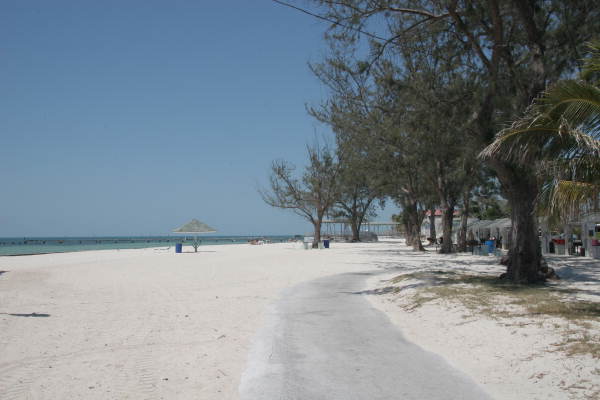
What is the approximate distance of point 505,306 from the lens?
9.04 m

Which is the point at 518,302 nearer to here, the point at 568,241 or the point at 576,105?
the point at 576,105

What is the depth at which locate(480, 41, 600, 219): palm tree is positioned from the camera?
667 centimetres

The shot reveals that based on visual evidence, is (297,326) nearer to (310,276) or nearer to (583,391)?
(583,391)

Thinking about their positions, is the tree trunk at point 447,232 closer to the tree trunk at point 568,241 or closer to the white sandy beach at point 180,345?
the tree trunk at point 568,241

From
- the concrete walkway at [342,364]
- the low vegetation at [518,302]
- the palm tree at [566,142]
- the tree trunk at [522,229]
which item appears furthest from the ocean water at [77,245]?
the palm tree at [566,142]

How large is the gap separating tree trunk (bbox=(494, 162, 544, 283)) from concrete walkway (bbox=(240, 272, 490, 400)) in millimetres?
5181

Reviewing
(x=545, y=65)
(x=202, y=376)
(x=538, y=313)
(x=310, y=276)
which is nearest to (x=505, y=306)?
(x=538, y=313)

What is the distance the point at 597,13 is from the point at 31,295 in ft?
53.7

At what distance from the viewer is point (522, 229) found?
13.0 m

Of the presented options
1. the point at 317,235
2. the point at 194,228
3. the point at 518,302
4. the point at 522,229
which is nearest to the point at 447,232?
the point at 317,235

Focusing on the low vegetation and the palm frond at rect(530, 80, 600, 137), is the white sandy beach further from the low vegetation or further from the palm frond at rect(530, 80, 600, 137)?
the palm frond at rect(530, 80, 600, 137)

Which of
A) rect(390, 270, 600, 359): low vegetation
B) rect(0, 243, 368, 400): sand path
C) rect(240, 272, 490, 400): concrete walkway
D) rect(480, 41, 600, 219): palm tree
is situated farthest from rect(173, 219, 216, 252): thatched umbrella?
rect(480, 41, 600, 219): palm tree

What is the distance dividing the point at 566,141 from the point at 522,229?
602 cm

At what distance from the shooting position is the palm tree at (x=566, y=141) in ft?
21.9
